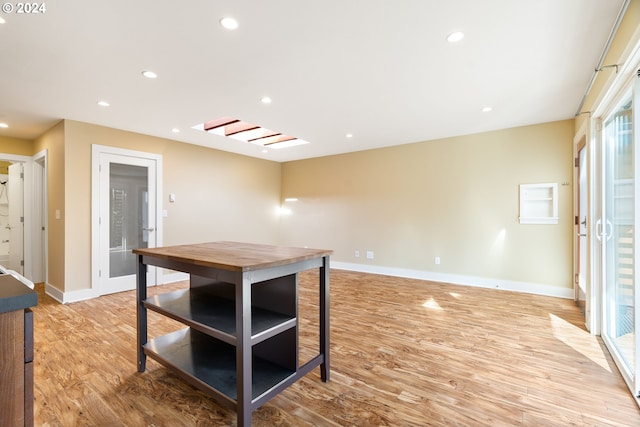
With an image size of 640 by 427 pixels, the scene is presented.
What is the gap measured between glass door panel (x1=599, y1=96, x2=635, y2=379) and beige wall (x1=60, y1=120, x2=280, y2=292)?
5567mm

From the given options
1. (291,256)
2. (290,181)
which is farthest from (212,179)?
(291,256)

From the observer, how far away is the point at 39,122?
3949mm

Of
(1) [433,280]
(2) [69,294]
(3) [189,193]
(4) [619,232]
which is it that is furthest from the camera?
(3) [189,193]

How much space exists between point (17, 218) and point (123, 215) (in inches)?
82.9

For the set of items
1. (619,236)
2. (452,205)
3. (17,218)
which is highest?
(452,205)

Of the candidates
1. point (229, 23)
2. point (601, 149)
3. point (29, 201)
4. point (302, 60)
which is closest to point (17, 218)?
point (29, 201)

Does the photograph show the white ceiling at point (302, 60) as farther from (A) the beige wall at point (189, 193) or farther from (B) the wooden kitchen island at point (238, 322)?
(B) the wooden kitchen island at point (238, 322)

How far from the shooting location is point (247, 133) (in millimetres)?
5105

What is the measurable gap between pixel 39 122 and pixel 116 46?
9.53 ft

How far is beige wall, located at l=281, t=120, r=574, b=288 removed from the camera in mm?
4145

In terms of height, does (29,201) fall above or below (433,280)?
above

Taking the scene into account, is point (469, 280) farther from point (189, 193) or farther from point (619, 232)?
point (189, 193)

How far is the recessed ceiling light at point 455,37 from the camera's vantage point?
2062mm

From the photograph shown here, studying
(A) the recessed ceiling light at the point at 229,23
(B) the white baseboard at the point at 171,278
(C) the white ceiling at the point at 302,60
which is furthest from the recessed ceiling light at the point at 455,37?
(B) the white baseboard at the point at 171,278
